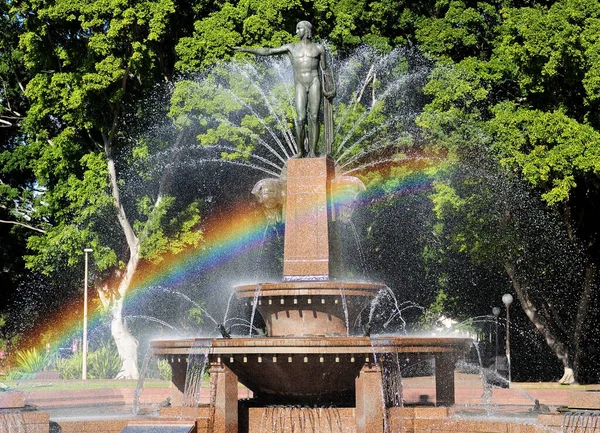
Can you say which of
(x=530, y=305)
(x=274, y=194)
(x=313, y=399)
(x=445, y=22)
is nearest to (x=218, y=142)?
(x=445, y=22)

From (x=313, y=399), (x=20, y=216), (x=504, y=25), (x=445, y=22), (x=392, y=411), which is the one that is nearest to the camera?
(x=392, y=411)

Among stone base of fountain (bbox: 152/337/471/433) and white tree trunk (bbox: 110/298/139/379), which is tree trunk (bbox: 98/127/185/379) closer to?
white tree trunk (bbox: 110/298/139/379)

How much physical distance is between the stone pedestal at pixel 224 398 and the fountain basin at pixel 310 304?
1668mm

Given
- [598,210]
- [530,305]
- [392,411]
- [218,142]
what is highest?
[218,142]

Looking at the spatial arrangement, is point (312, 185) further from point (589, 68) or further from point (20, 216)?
point (20, 216)

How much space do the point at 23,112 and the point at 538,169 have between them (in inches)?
804

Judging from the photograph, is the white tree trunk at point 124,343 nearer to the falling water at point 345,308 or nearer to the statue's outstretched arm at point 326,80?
the statue's outstretched arm at point 326,80

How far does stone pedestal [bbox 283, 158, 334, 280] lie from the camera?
57.1ft

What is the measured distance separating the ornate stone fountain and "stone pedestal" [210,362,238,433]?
0.01 meters

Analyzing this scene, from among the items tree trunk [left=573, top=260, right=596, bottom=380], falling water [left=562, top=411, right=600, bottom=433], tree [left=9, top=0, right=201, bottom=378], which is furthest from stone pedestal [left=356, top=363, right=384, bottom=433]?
tree [left=9, top=0, right=201, bottom=378]

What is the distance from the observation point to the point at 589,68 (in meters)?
28.9

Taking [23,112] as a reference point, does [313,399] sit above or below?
below

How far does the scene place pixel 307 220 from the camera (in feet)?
57.7

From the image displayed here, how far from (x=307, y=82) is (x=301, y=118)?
622 mm
